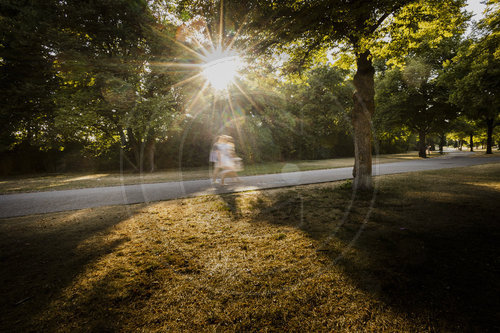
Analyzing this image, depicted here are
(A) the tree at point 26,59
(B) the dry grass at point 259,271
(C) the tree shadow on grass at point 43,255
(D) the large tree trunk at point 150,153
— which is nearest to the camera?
(B) the dry grass at point 259,271

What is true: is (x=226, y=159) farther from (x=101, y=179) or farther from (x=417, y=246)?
(x=101, y=179)

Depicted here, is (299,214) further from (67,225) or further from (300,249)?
(67,225)

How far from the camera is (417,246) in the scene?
3.02m

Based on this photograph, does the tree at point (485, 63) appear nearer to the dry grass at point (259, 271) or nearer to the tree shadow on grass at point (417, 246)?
A: the tree shadow on grass at point (417, 246)

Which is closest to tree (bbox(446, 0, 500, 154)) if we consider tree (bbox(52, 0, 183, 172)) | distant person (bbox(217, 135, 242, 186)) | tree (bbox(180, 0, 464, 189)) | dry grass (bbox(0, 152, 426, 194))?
tree (bbox(180, 0, 464, 189))

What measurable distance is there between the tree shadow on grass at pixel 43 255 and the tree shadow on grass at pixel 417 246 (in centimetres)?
322

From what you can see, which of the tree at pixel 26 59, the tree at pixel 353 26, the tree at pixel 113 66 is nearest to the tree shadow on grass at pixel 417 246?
the tree at pixel 353 26

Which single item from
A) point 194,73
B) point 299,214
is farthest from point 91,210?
point 194,73

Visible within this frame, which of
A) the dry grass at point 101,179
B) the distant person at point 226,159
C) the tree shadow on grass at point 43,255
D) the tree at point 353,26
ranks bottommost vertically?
the tree shadow on grass at point 43,255

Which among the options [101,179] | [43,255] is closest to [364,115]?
[43,255]

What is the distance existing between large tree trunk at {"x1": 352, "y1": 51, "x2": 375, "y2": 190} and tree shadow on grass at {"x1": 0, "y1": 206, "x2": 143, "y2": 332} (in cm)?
669

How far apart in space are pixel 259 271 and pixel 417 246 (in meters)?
2.46

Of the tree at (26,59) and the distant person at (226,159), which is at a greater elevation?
the tree at (26,59)

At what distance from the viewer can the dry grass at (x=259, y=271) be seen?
1.88m
